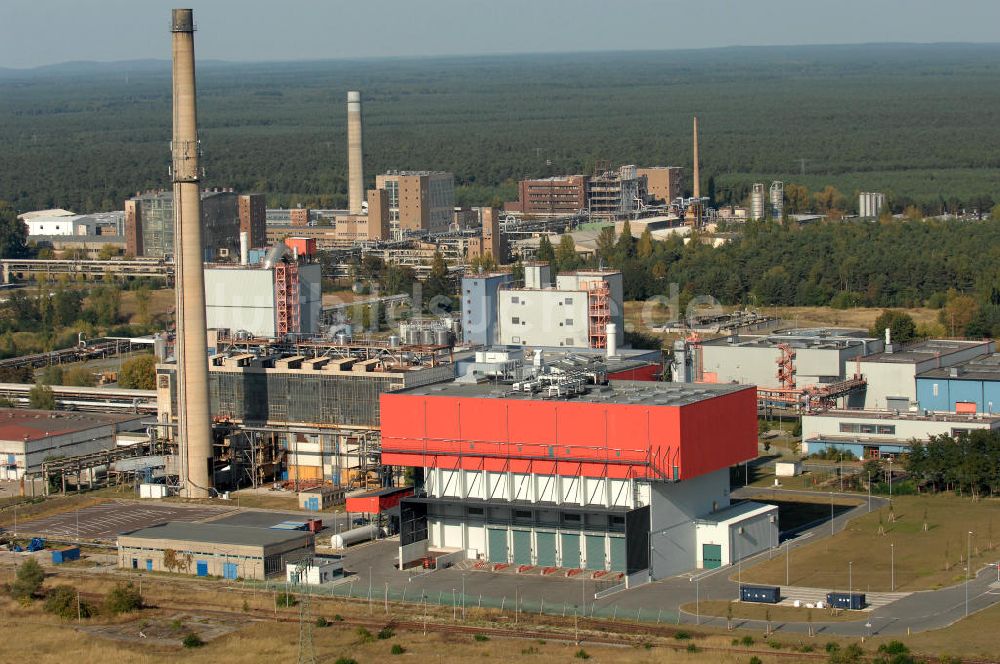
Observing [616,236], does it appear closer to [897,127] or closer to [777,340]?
[777,340]

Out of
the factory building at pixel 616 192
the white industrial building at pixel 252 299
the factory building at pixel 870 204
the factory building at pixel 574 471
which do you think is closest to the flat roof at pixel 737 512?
the factory building at pixel 574 471

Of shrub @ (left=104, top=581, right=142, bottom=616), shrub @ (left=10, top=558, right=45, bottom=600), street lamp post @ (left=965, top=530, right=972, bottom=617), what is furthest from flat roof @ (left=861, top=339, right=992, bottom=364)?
shrub @ (left=10, top=558, right=45, bottom=600)

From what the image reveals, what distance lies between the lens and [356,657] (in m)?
33.1

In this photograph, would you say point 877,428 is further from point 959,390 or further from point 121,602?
point 121,602

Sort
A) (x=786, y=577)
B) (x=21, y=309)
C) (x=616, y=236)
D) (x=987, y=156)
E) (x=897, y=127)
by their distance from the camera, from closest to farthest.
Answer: (x=786, y=577) < (x=21, y=309) < (x=616, y=236) < (x=987, y=156) < (x=897, y=127)

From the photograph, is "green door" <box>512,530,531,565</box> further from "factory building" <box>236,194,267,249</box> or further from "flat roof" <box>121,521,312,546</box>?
"factory building" <box>236,194,267,249</box>

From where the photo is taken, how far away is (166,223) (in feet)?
328

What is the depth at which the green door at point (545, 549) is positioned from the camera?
39688 mm

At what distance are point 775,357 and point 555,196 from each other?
6378 centimetres

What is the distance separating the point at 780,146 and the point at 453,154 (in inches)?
1225

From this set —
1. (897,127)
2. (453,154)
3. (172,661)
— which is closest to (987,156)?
(897,127)

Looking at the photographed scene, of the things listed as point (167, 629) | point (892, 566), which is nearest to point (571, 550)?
point (892, 566)

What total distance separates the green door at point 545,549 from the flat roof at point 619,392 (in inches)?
113

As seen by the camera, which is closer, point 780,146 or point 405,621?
point 405,621
